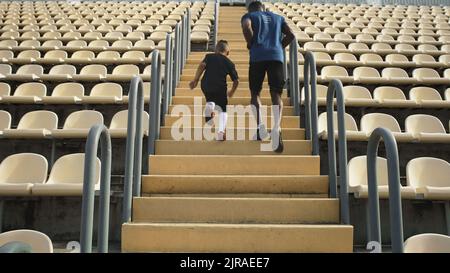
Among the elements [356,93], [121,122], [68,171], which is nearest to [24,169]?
[68,171]

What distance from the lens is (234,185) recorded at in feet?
11.0

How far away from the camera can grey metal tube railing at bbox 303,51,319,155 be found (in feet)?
12.4

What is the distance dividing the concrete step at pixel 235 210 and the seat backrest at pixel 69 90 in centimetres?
261

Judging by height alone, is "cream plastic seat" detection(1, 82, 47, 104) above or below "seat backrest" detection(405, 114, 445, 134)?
above

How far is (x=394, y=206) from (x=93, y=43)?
6.90 meters

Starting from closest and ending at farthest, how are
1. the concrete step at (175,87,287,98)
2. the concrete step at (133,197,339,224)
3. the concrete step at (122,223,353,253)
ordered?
the concrete step at (122,223,353,253), the concrete step at (133,197,339,224), the concrete step at (175,87,287,98)

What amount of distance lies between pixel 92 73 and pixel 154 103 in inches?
109


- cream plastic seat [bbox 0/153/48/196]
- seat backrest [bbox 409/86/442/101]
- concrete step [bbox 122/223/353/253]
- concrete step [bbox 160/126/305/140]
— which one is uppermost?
seat backrest [bbox 409/86/442/101]

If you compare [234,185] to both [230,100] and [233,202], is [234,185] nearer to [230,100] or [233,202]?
[233,202]

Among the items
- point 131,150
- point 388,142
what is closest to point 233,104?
point 131,150

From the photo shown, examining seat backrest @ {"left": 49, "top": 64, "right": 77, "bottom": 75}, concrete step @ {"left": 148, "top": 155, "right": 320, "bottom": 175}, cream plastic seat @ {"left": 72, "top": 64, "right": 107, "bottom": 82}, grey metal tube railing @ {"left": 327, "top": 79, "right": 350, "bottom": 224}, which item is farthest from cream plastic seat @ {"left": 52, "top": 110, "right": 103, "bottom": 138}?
grey metal tube railing @ {"left": 327, "top": 79, "right": 350, "bottom": 224}

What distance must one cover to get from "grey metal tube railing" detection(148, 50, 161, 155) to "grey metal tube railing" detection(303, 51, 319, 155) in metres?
1.32

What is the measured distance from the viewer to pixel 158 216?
121 inches

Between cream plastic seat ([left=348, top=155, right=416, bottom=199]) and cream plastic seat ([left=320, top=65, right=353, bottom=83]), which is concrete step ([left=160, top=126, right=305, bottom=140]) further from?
cream plastic seat ([left=320, top=65, right=353, bottom=83])
